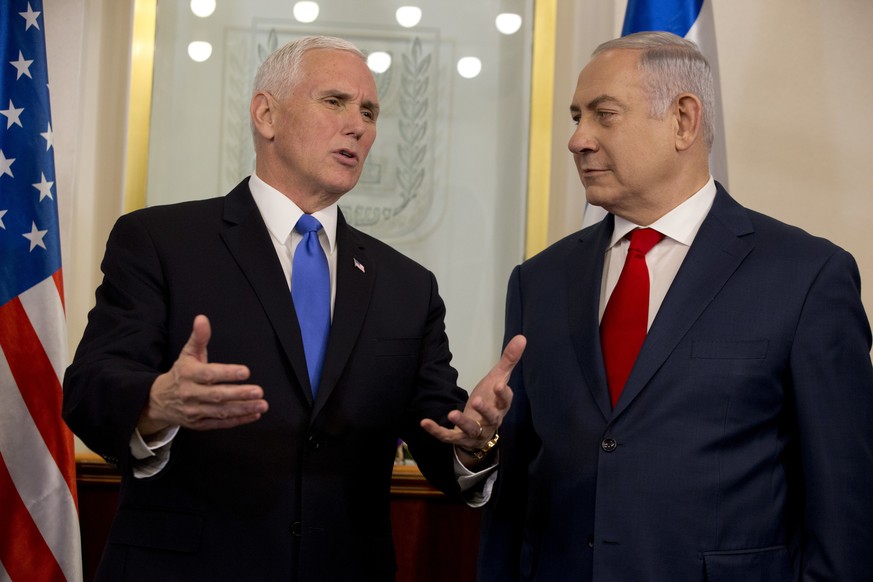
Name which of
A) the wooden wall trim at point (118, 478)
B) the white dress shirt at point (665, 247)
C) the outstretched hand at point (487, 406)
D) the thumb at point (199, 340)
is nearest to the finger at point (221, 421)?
the thumb at point (199, 340)

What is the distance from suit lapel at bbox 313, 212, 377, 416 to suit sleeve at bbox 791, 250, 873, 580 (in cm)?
95

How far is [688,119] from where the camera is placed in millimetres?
2303

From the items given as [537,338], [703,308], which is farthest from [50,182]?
[703,308]

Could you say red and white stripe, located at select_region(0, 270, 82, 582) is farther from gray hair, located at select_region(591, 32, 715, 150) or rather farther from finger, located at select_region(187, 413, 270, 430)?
gray hair, located at select_region(591, 32, 715, 150)

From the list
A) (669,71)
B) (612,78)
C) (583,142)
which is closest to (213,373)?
(583,142)

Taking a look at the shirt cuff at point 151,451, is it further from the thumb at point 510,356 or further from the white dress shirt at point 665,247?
the white dress shirt at point 665,247

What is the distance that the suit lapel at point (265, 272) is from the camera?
6.95ft

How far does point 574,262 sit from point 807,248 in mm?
530

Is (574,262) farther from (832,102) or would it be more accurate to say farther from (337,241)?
(832,102)

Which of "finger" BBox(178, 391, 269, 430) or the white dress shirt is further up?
the white dress shirt

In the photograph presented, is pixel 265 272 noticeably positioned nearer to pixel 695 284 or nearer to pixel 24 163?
pixel 695 284

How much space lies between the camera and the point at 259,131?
8.21ft

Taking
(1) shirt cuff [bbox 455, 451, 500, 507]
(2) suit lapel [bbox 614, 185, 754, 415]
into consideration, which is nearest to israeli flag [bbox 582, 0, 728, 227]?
(2) suit lapel [bbox 614, 185, 754, 415]

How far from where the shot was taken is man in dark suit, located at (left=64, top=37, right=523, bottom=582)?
1.97 meters
